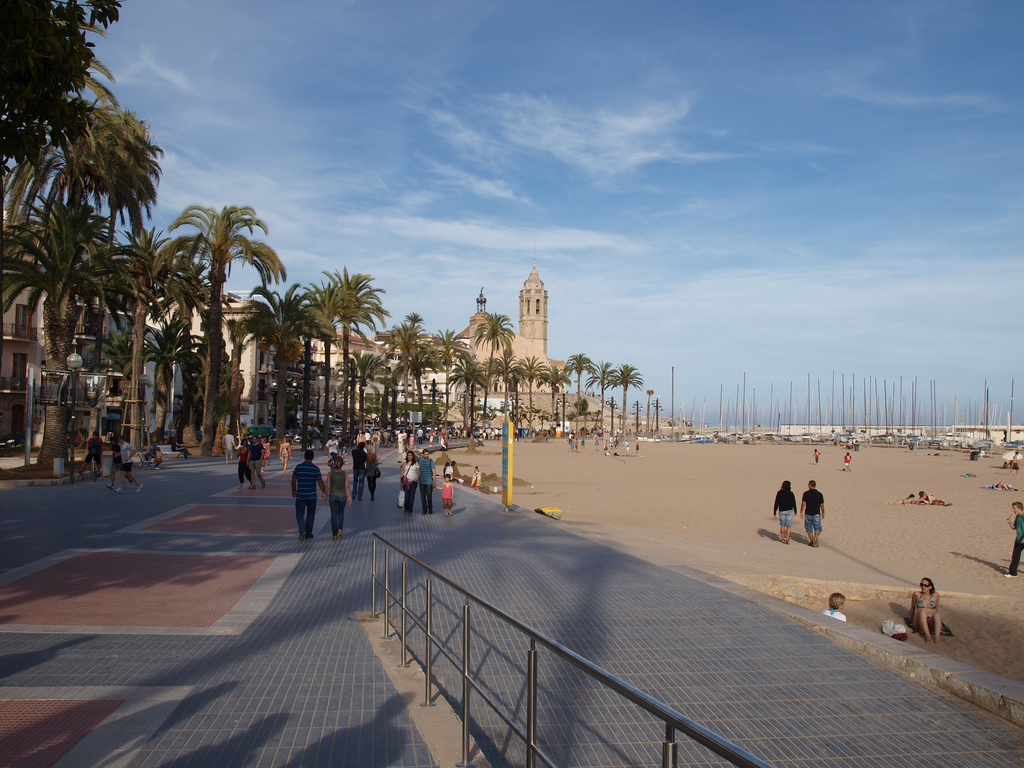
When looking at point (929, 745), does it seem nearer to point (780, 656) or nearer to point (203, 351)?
point (780, 656)

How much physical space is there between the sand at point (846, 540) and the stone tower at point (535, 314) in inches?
4291

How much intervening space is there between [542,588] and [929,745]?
4.74m

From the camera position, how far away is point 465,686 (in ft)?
14.3

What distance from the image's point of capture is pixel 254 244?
104 feet

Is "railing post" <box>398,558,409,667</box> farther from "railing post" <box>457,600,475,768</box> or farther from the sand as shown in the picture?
the sand

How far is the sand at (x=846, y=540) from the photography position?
10586 millimetres

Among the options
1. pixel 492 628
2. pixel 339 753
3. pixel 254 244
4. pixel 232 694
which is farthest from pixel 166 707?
pixel 254 244

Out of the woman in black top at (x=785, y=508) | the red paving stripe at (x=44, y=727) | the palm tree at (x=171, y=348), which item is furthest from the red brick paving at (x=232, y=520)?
the palm tree at (x=171, y=348)

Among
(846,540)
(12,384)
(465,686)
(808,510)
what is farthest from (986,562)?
(12,384)

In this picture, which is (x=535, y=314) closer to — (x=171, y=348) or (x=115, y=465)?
(x=171, y=348)

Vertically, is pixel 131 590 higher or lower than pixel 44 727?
lower

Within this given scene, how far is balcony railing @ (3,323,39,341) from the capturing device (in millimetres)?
42156

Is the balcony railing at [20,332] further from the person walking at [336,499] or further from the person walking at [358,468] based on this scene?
the person walking at [336,499]

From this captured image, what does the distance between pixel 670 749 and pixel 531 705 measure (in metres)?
1.21
